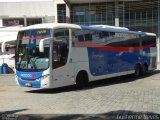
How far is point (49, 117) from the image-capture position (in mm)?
11109

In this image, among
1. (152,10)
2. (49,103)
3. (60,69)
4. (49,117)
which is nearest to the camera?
(49,117)

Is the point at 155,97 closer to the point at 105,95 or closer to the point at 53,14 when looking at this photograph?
the point at 105,95

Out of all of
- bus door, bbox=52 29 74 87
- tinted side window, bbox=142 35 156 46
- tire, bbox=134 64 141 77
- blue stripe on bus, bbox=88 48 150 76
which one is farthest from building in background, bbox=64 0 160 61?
bus door, bbox=52 29 74 87

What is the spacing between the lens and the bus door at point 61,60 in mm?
17062

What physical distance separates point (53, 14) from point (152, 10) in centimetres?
1272

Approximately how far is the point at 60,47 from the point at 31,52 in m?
1.28

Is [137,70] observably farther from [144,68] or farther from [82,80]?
[82,80]

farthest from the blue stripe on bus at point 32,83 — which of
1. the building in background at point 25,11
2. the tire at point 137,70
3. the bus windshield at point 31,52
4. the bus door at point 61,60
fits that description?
the building in background at point 25,11

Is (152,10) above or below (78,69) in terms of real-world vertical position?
above

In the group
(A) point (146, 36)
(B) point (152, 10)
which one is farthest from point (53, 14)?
(A) point (146, 36)

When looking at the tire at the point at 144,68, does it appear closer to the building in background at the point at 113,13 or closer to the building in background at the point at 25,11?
the building in background at the point at 113,13

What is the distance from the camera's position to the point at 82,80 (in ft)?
62.1

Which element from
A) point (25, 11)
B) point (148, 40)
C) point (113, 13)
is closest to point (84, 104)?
point (148, 40)

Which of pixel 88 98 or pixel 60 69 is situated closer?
pixel 88 98
